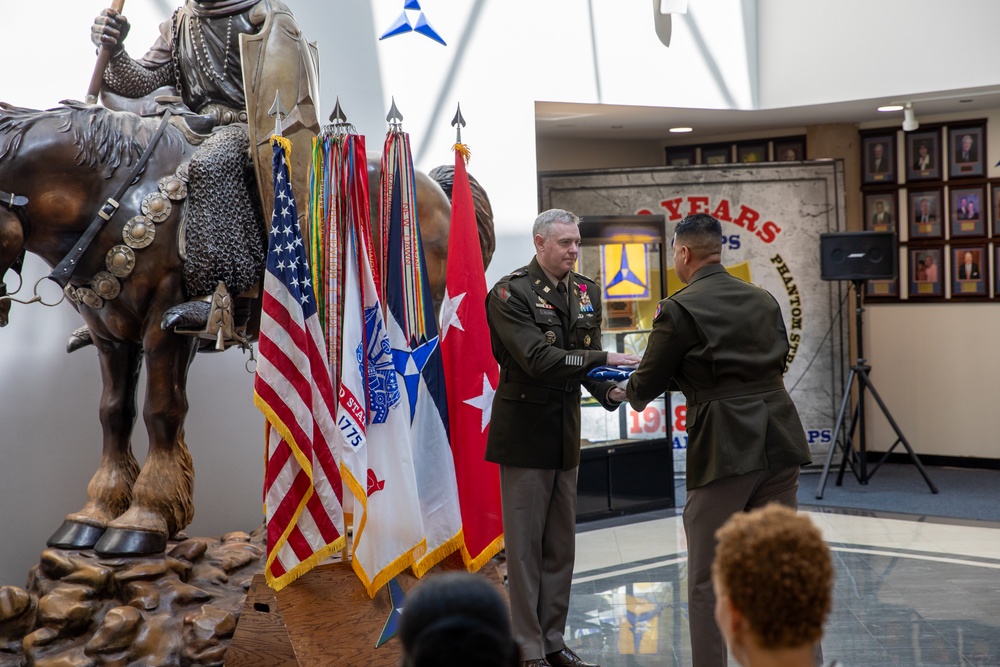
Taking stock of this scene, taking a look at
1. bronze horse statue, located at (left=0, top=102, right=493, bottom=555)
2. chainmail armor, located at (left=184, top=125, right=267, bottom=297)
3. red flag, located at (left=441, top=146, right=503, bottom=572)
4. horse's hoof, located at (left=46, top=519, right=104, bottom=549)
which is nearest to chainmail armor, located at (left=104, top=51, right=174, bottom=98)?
bronze horse statue, located at (left=0, top=102, right=493, bottom=555)

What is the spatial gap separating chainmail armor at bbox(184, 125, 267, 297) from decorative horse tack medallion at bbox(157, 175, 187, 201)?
3 cm

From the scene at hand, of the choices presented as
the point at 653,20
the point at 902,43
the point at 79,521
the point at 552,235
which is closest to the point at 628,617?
the point at 552,235

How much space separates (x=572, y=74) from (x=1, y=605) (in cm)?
488

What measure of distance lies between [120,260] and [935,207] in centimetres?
734

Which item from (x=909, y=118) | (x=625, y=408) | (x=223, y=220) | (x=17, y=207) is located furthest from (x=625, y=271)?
(x=17, y=207)

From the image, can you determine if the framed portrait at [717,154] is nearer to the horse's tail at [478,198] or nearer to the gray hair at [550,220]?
the horse's tail at [478,198]

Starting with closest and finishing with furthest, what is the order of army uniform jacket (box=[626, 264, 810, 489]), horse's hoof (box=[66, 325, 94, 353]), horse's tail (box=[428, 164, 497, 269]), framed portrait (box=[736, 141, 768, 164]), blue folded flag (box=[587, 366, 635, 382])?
army uniform jacket (box=[626, 264, 810, 489]), blue folded flag (box=[587, 366, 635, 382]), horse's hoof (box=[66, 325, 94, 353]), horse's tail (box=[428, 164, 497, 269]), framed portrait (box=[736, 141, 768, 164])

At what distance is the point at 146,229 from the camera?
148 inches

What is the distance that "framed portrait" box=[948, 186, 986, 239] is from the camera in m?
8.70

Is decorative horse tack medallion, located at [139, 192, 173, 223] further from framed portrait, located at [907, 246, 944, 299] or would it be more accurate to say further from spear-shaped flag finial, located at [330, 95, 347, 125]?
framed portrait, located at [907, 246, 944, 299]

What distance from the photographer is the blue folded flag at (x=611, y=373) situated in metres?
3.54

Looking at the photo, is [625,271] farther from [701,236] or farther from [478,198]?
[701,236]

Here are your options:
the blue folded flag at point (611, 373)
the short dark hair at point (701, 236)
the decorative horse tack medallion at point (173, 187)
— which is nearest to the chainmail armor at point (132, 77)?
Result: the decorative horse tack medallion at point (173, 187)

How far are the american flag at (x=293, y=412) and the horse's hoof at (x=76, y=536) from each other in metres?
0.78
